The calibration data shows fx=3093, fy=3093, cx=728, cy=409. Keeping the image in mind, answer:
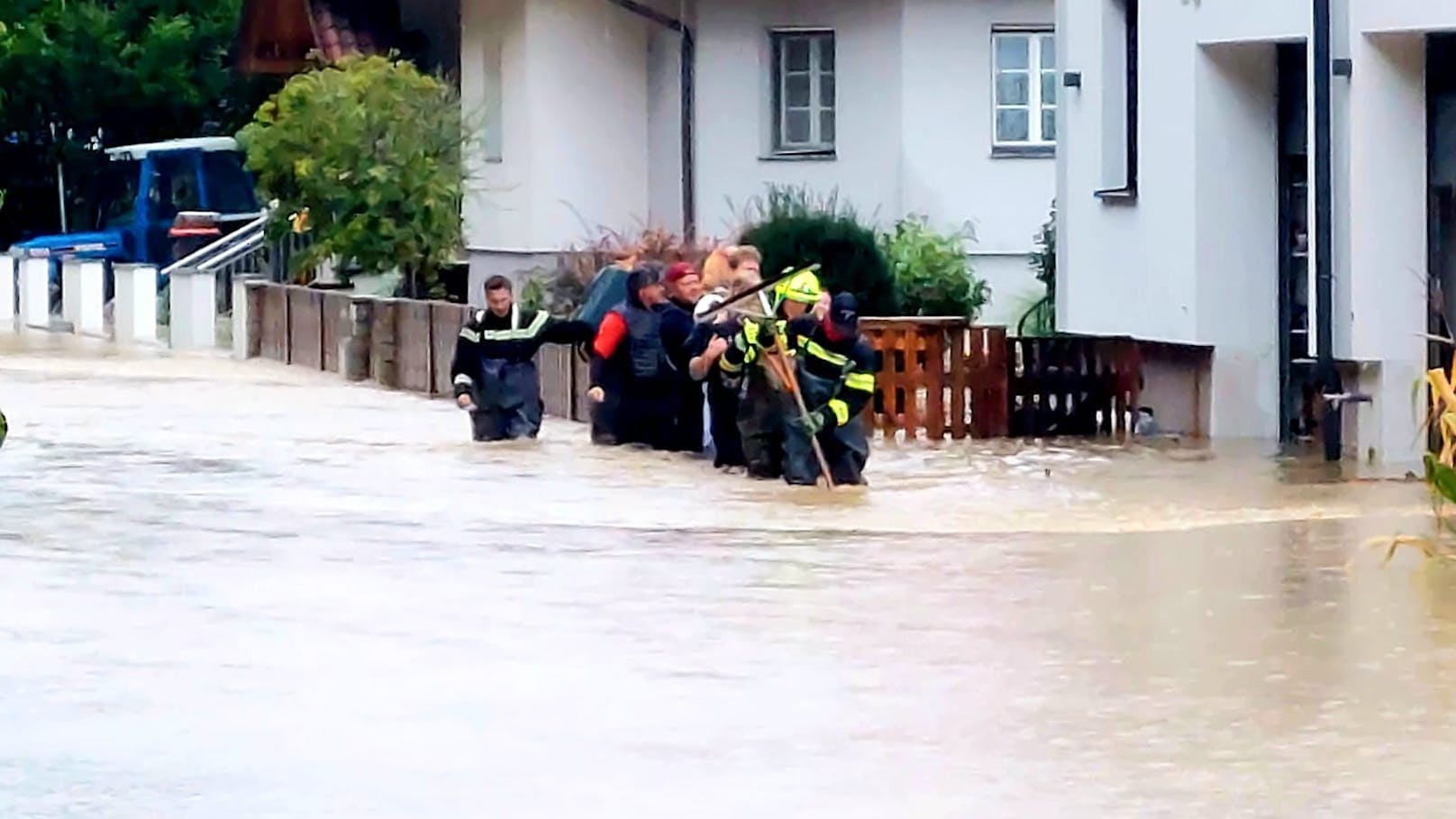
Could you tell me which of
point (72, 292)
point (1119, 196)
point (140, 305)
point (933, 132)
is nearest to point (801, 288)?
point (1119, 196)

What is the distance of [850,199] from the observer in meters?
31.0

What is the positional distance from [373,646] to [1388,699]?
3872 millimetres

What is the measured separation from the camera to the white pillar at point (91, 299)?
37812mm

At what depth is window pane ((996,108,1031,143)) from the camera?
3102 cm

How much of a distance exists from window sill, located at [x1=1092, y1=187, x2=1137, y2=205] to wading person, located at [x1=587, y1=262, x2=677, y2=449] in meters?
4.38

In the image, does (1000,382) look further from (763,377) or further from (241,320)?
(241,320)

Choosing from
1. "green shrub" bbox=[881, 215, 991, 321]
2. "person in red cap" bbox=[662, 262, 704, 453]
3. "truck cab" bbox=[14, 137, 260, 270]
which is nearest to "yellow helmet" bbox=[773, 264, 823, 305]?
"person in red cap" bbox=[662, 262, 704, 453]

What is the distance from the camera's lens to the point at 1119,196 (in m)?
23.4

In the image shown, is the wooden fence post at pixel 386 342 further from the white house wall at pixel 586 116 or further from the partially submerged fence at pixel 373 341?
the white house wall at pixel 586 116

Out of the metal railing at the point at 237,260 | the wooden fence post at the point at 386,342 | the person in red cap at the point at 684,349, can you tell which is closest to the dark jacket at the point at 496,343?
the person in red cap at the point at 684,349

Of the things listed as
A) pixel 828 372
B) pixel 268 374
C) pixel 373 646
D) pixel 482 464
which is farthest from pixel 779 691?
pixel 268 374

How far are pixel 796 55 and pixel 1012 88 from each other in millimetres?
2290

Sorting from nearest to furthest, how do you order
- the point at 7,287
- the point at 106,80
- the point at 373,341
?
the point at 373,341 → the point at 7,287 → the point at 106,80

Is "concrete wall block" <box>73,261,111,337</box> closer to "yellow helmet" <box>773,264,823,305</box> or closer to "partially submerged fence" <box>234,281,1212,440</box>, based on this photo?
"partially submerged fence" <box>234,281,1212,440</box>
